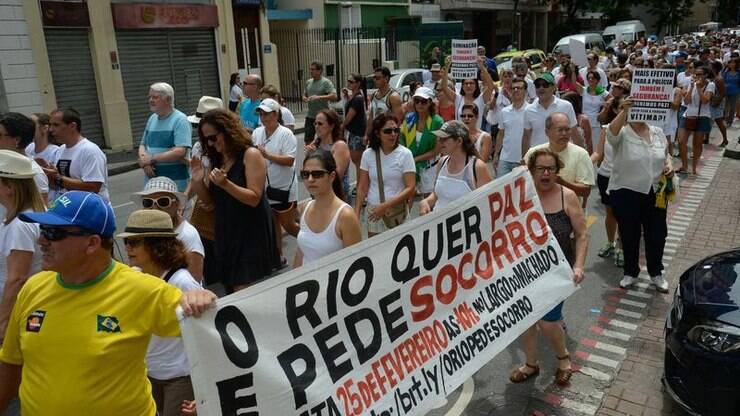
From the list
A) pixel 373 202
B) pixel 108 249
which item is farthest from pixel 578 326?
pixel 108 249

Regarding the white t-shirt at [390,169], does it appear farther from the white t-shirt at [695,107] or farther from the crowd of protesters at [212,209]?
the white t-shirt at [695,107]

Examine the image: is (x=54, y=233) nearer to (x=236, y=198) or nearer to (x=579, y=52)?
(x=236, y=198)

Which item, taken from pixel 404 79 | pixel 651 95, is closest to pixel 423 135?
pixel 651 95

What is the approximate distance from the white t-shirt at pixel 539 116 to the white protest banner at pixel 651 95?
118cm

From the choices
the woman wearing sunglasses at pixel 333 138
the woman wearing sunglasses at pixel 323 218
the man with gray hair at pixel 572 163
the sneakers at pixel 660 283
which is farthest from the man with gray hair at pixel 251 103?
the sneakers at pixel 660 283

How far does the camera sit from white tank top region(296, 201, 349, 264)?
3678mm

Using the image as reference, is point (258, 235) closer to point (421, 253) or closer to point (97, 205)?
point (421, 253)

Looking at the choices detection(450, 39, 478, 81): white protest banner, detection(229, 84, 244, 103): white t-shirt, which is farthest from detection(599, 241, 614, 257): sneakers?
detection(229, 84, 244, 103): white t-shirt

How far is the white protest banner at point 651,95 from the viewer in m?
5.34

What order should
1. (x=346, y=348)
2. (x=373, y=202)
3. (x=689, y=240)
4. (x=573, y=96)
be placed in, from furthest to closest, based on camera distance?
1. (x=573, y=96)
2. (x=689, y=240)
3. (x=373, y=202)
4. (x=346, y=348)

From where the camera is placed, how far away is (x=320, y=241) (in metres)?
3.71

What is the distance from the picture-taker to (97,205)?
2230mm

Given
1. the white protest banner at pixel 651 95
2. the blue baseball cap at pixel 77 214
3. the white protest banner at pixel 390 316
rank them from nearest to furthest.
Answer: the blue baseball cap at pixel 77 214 → the white protest banner at pixel 390 316 → the white protest banner at pixel 651 95

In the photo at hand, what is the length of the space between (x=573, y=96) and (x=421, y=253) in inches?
305
